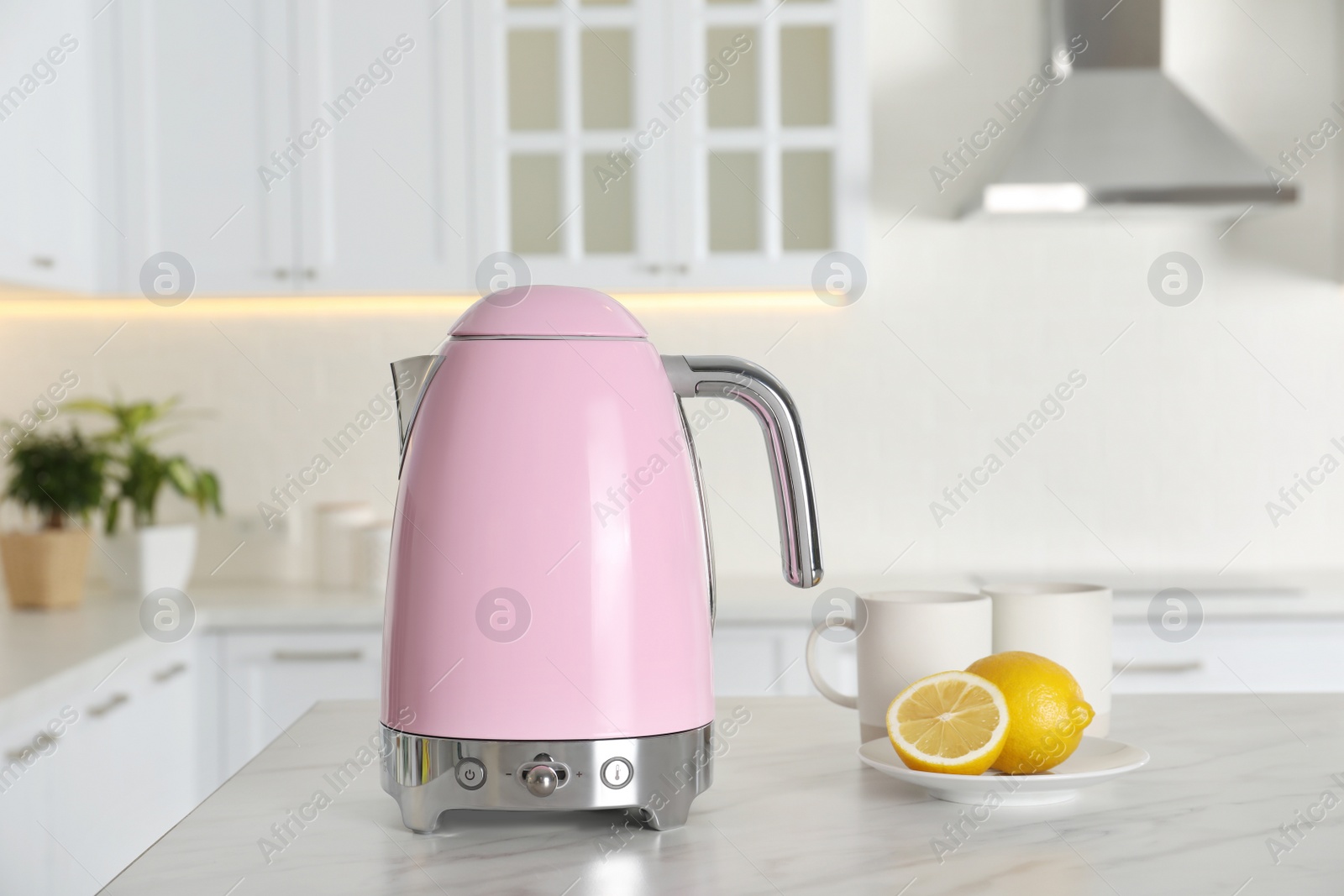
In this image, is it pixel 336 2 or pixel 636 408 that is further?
pixel 336 2

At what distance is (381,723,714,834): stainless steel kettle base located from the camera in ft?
2.24

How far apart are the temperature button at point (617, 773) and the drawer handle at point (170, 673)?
5.14ft

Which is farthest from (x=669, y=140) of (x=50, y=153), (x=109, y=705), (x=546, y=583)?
(x=546, y=583)

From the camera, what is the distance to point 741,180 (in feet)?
7.77

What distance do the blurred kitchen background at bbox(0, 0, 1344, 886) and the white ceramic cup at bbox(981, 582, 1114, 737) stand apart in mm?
1531

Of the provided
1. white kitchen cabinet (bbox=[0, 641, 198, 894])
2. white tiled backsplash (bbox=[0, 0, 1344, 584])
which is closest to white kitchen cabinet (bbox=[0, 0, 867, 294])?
white tiled backsplash (bbox=[0, 0, 1344, 584])

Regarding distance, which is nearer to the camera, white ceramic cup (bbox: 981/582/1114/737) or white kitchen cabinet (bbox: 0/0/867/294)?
white ceramic cup (bbox: 981/582/1114/737)

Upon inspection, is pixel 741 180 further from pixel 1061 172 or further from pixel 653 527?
pixel 653 527

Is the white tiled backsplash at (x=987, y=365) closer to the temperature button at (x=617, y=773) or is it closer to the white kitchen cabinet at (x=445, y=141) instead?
the white kitchen cabinet at (x=445, y=141)

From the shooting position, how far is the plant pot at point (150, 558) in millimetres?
2277

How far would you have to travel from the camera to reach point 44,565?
2.19 meters

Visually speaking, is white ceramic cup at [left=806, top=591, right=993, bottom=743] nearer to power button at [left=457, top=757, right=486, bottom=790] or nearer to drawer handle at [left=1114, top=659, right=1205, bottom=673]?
power button at [left=457, top=757, right=486, bottom=790]

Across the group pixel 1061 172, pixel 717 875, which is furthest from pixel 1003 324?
pixel 717 875

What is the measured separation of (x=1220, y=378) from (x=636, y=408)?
7.36ft
